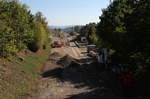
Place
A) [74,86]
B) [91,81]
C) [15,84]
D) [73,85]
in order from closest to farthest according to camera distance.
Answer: [15,84]
[74,86]
[73,85]
[91,81]

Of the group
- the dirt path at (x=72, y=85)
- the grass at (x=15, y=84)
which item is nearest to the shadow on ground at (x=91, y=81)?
the dirt path at (x=72, y=85)

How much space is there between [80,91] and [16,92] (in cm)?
491

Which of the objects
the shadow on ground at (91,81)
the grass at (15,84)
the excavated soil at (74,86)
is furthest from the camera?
the excavated soil at (74,86)

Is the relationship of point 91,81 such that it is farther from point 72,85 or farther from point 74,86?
point 74,86

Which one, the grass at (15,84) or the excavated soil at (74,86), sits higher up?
the grass at (15,84)

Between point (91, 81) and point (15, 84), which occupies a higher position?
point (15, 84)

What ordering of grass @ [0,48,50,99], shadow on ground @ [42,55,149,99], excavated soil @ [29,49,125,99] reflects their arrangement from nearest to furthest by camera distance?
grass @ [0,48,50,99] < shadow on ground @ [42,55,149,99] < excavated soil @ [29,49,125,99]

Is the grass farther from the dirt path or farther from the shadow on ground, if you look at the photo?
the shadow on ground

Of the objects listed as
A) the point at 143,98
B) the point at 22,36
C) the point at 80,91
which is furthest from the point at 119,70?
the point at 22,36

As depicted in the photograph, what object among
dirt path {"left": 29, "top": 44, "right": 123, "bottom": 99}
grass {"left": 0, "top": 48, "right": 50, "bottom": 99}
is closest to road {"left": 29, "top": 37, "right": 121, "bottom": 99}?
Answer: dirt path {"left": 29, "top": 44, "right": 123, "bottom": 99}

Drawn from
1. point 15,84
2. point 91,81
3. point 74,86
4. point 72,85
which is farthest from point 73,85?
point 15,84

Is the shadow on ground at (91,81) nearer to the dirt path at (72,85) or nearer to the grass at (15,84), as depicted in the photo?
the dirt path at (72,85)

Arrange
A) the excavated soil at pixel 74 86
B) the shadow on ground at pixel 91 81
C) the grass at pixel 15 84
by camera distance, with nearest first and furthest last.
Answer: the grass at pixel 15 84 < the shadow on ground at pixel 91 81 < the excavated soil at pixel 74 86

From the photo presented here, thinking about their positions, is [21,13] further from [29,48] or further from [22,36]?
[29,48]
